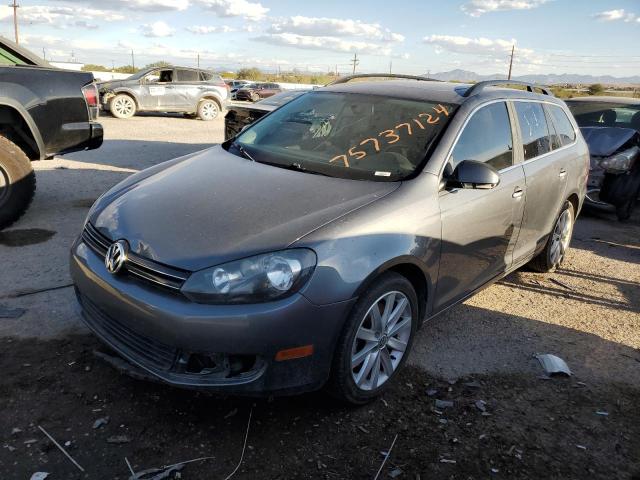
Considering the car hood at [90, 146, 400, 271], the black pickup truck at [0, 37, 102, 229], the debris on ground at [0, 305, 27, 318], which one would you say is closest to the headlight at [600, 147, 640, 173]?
the car hood at [90, 146, 400, 271]

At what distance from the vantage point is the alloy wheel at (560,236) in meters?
5.08

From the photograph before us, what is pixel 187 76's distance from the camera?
702 inches

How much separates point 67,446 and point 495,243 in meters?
2.91

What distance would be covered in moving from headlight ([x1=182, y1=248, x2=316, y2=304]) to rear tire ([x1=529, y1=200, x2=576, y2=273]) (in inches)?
131

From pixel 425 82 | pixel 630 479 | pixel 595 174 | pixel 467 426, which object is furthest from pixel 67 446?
pixel 595 174

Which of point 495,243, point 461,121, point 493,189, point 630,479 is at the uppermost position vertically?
point 461,121

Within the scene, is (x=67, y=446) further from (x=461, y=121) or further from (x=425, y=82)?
(x=425, y=82)

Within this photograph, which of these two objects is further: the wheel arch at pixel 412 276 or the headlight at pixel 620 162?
the headlight at pixel 620 162

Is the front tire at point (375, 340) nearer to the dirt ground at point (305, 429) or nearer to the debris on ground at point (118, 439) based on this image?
the dirt ground at point (305, 429)

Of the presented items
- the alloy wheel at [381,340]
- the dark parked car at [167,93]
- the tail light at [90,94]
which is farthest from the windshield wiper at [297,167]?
the dark parked car at [167,93]

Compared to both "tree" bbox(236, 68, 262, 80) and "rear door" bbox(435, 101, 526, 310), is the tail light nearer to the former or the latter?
"rear door" bbox(435, 101, 526, 310)

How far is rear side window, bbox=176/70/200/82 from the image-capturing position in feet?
57.9

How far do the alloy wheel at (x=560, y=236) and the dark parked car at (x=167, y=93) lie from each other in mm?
14837

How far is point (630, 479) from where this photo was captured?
2557mm
